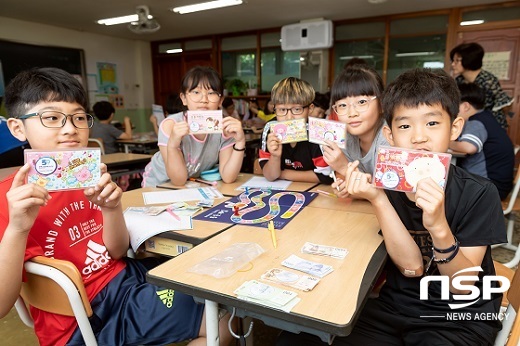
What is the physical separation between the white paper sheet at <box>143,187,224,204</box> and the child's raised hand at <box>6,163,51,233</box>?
2.45ft

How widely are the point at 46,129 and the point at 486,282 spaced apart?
61.7 inches

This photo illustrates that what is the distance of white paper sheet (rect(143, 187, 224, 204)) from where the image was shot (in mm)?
1741

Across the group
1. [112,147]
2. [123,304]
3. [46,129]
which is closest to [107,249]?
[123,304]

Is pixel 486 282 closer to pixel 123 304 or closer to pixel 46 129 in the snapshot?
pixel 123 304

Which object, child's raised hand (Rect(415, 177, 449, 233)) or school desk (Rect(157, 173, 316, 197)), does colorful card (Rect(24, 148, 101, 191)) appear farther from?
child's raised hand (Rect(415, 177, 449, 233))

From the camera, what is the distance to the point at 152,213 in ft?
4.97

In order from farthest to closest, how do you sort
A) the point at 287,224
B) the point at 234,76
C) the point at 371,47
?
the point at 234,76, the point at 371,47, the point at 287,224

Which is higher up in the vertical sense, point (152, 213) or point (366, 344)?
point (152, 213)

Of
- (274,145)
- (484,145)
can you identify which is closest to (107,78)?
(274,145)

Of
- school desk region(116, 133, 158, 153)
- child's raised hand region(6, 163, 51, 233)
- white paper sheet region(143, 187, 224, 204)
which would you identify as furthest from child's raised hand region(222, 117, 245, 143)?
school desk region(116, 133, 158, 153)

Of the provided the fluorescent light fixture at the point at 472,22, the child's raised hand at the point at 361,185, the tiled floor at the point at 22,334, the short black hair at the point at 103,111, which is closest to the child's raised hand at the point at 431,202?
A: the child's raised hand at the point at 361,185

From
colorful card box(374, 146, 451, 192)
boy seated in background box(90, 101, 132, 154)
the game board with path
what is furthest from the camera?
boy seated in background box(90, 101, 132, 154)

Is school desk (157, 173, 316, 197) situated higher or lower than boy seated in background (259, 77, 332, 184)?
lower

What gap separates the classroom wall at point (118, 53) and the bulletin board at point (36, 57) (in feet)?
0.37
